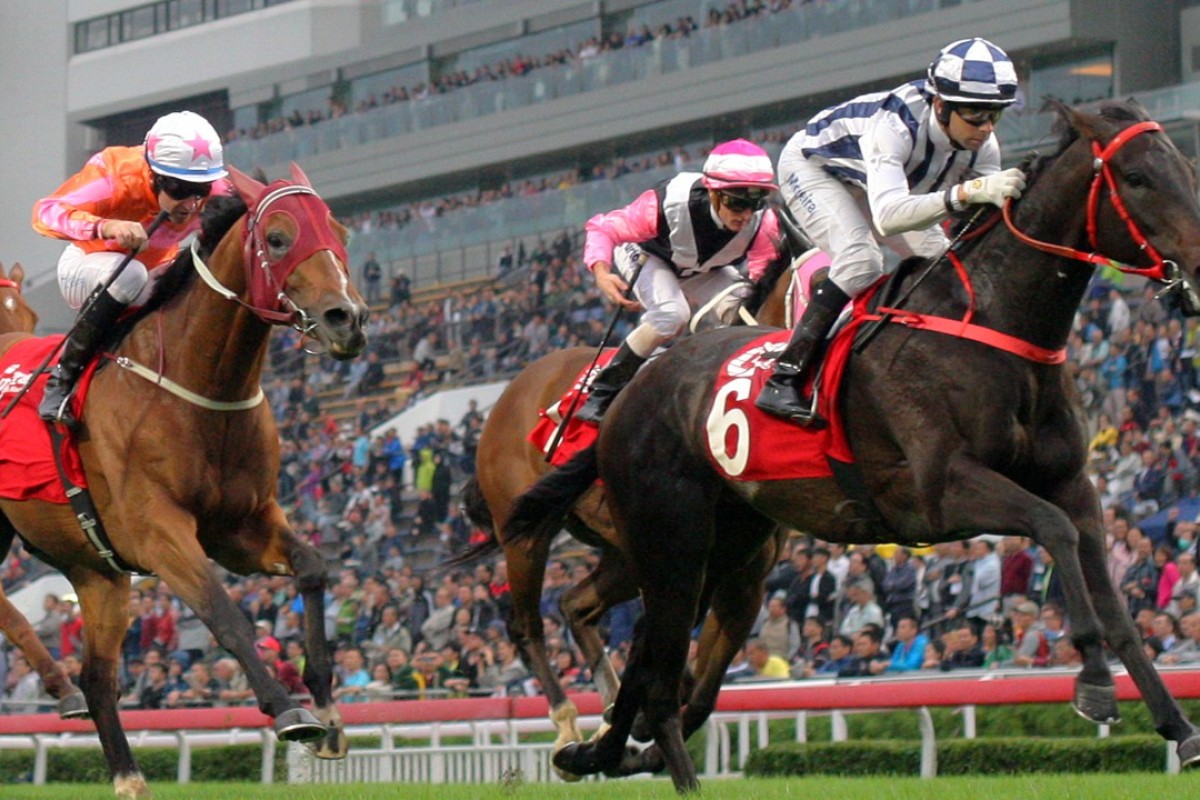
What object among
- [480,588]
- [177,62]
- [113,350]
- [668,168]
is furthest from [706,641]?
[177,62]

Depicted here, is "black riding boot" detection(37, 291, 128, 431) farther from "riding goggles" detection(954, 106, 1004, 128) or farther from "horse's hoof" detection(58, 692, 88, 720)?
"riding goggles" detection(954, 106, 1004, 128)

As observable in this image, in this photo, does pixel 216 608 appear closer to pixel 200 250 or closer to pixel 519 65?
pixel 200 250

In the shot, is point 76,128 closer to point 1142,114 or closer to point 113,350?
point 113,350

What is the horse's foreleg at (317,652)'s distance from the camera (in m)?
6.04

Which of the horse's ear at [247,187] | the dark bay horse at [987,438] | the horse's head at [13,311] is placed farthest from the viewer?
the horse's head at [13,311]

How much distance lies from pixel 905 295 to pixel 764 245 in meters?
2.20

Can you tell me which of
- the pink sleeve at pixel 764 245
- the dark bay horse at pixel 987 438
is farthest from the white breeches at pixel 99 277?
the pink sleeve at pixel 764 245

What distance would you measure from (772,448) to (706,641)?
130cm

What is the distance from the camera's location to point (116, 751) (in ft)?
23.0

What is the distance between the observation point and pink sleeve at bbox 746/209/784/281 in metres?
7.98

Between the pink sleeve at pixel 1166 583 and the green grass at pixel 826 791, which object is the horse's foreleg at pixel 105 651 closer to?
the green grass at pixel 826 791

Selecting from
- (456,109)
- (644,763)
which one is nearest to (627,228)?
(644,763)

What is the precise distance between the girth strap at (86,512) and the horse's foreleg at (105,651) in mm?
505

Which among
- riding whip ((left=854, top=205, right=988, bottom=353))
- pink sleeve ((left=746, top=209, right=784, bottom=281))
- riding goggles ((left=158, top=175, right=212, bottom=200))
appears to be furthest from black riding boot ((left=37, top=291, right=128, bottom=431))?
riding whip ((left=854, top=205, right=988, bottom=353))
